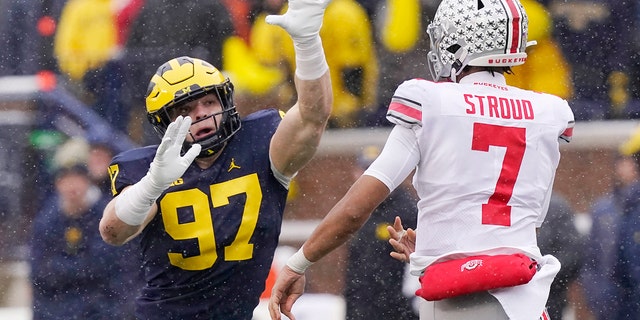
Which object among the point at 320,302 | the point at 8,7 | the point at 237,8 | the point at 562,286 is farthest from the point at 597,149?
the point at 8,7

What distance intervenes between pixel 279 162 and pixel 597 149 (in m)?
2.34

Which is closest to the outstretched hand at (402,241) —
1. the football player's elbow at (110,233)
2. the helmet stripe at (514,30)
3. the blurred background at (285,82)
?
the helmet stripe at (514,30)

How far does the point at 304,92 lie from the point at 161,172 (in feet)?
1.56

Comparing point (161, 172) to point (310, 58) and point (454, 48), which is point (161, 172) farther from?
point (454, 48)

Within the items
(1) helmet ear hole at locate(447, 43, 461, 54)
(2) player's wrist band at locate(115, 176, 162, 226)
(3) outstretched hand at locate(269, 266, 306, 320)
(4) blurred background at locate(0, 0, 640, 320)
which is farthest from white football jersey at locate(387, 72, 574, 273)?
(4) blurred background at locate(0, 0, 640, 320)

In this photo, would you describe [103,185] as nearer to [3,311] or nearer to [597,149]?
[3,311]

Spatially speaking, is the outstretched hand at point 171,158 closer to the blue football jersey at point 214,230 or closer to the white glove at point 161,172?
the white glove at point 161,172

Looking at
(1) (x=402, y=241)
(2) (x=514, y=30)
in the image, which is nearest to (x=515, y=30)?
(2) (x=514, y=30)

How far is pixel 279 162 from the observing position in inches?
140

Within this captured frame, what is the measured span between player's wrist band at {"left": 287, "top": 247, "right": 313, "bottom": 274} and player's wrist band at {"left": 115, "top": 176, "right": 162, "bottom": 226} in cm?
45

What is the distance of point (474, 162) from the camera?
9.82ft

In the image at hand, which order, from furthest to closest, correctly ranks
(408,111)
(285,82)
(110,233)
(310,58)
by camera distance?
(285,82), (110,233), (310,58), (408,111)

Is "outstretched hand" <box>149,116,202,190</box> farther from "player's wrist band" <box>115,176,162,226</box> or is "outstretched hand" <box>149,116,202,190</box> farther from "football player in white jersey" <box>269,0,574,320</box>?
"football player in white jersey" <box>269,0,574,320</box>

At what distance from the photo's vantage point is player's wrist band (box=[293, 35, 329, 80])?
3145mm
